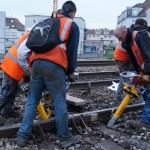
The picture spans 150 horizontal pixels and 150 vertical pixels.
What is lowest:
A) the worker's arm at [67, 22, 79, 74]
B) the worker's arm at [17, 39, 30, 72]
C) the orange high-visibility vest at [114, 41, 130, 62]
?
the orange high-visibility vest at [114, 41, 130, 62]

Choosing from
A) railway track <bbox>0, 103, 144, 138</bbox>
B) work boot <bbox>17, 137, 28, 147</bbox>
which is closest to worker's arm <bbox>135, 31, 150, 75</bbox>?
railway track <bbox>0, 103, 144, 138</bbox>

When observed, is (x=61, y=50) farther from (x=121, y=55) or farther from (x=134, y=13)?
(x=134, y=13)

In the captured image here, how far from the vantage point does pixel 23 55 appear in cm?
484

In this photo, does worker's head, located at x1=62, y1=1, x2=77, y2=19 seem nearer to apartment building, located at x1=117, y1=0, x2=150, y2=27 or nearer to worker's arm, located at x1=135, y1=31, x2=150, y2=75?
worker's arm, located at x1=135, y1=31, x2=150, y2=75

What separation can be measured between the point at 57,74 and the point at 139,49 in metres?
1.71

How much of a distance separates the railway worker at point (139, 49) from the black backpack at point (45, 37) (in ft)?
5.25

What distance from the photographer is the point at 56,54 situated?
430 centimetres

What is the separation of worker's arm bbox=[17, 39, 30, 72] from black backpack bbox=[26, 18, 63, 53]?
0.55 m

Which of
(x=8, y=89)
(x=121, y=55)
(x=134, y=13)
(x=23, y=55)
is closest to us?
(x=23, y=55)

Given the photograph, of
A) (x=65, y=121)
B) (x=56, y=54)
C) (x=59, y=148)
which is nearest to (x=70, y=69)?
(x=56, y=54)

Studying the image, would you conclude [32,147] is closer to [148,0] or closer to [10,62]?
[10,62]

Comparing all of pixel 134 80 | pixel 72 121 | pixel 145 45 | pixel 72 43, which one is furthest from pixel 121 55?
pixel 72 43

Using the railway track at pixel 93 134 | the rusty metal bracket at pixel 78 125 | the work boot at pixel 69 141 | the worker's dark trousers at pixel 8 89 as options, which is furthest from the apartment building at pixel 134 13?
the work boot at pixel 69 141

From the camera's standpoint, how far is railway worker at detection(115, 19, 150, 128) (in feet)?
17.0
